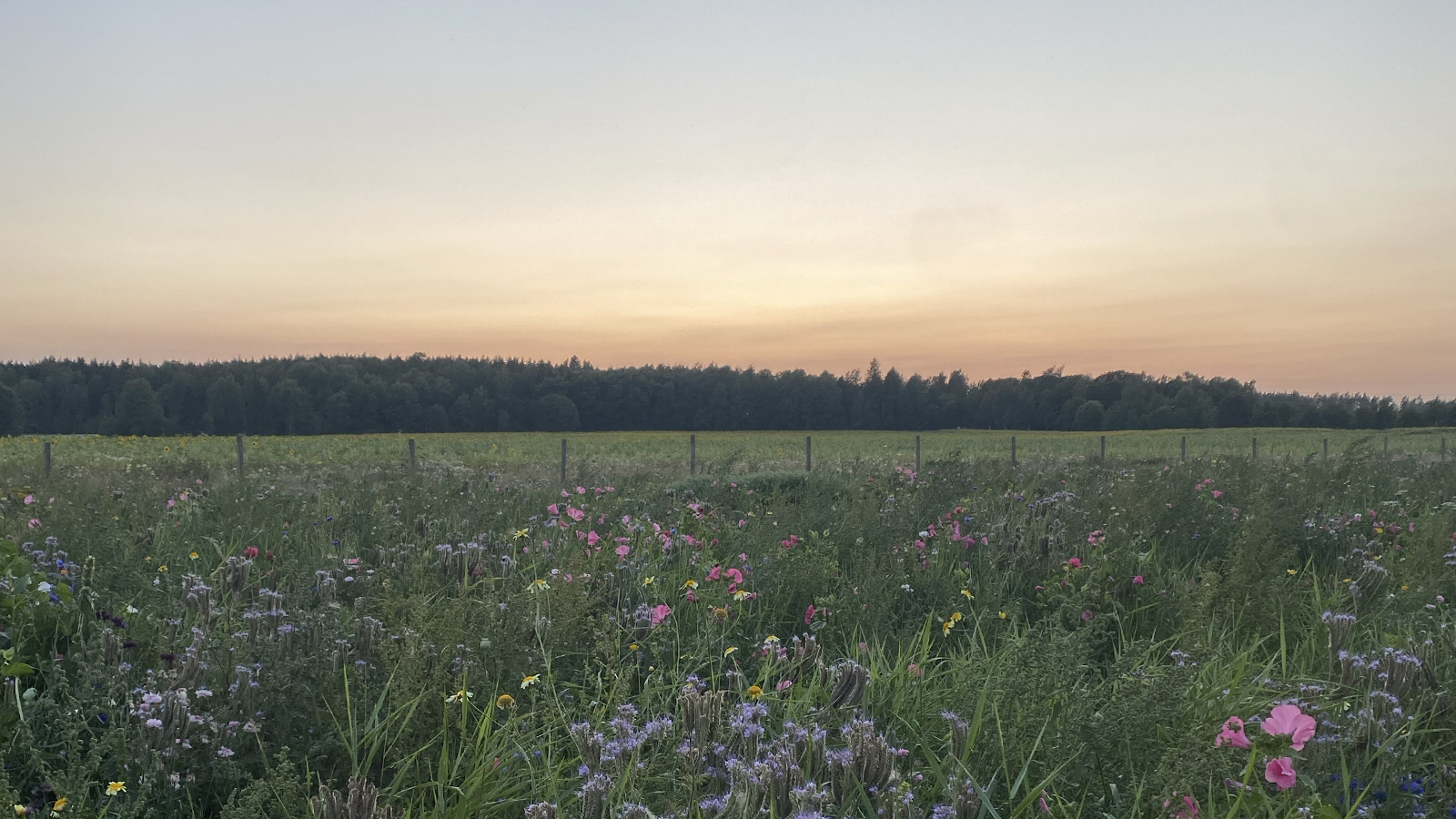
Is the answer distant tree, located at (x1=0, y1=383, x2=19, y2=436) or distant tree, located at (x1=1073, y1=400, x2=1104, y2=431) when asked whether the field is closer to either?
distant tree, located at (x1=1073, y1=400, x2=1104, y2=431)

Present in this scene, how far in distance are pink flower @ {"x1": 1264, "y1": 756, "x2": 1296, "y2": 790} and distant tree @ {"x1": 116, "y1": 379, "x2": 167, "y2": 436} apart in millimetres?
79740

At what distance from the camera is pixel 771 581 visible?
485 centimetres

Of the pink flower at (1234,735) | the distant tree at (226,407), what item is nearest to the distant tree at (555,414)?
the distant tree at (226,407)

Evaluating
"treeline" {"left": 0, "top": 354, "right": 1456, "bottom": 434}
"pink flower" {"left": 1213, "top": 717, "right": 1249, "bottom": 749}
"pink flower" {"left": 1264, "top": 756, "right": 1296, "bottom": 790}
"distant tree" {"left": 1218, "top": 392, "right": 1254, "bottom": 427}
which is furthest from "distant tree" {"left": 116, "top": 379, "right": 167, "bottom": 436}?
"distant tree" {"left": 1218, "top": 392, "right": 1254, "bottom": 427}

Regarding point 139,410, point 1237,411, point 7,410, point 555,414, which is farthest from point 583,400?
point 1237,411

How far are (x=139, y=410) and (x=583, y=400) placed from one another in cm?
3526

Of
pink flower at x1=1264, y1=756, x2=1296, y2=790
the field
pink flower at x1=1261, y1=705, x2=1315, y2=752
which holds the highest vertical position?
pink flower at x1=1261, y1=705, x2=1315, y2=752

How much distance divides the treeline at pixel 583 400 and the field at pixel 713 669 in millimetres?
69110

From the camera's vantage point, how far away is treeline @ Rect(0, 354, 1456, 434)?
69375 mm

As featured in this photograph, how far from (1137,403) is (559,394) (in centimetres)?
5184

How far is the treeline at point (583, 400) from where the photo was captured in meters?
69.4

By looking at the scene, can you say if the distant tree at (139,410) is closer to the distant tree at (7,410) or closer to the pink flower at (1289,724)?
the distant tree at (7,410)

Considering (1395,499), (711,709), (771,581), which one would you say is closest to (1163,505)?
(1395,499)

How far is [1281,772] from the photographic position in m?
1.93
